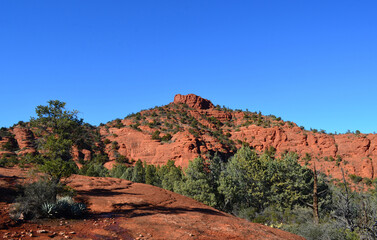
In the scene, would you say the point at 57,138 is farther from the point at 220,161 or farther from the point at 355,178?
the point at 355,178

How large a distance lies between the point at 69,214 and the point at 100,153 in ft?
165

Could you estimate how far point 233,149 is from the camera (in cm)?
6338

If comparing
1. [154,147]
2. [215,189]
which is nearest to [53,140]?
[215,189]

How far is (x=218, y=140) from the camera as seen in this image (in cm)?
6372

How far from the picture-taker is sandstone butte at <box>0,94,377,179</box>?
55031mm

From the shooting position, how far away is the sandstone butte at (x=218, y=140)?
181 feet

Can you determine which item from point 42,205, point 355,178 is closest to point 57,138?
point 42,205

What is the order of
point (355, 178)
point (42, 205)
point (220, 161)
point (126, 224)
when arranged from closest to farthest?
point (42, 205) → point (126, 224) → point (220, 161) → point (355, 178)

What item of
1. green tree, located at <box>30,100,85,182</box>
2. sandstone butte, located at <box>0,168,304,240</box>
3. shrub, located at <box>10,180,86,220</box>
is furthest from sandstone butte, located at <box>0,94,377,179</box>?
shrub, located at <box>10,180,86,220</box>

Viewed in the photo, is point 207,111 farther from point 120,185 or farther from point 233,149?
point 120,185

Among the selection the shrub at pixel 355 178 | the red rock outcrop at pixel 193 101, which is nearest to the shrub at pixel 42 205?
the shrub at pixel 355 178

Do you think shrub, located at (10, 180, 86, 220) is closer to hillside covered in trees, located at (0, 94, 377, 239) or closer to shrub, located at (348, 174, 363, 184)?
hillside covered in trees, located at (0, 94, 377, 239)

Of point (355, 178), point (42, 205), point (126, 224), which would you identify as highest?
point (355, 178)

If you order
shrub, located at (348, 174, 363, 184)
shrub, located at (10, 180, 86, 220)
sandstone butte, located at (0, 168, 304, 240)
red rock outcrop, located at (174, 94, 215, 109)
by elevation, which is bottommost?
sandstone butte, located at (0, 168, 304, 240)
